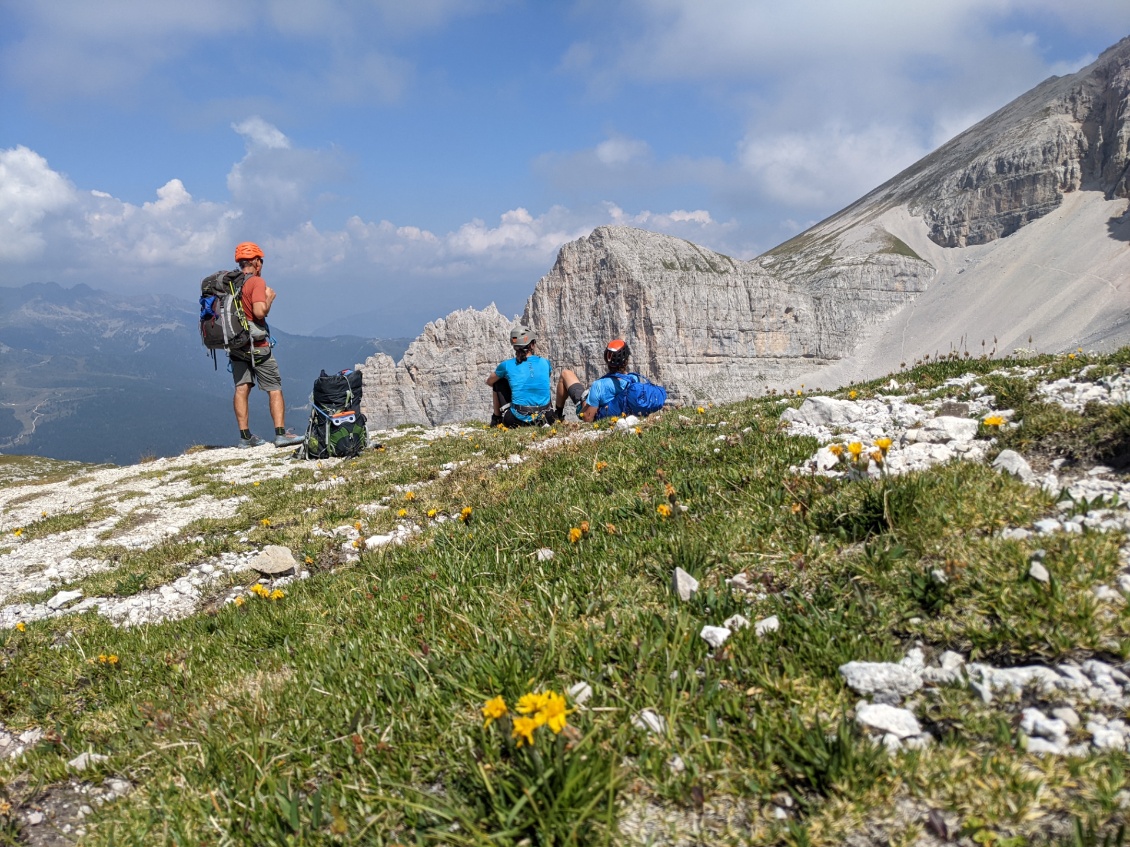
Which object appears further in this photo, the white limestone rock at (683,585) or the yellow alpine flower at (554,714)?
the white limestone rock at (683,585)

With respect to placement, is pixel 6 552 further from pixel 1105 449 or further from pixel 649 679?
pixel 1105 449

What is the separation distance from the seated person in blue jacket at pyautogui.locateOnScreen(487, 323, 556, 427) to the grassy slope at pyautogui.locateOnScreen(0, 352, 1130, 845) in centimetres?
1191

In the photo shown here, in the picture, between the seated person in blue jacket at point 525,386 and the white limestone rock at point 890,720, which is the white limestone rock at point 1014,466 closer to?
the white limestone rock at point 890,720

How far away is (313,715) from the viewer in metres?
3.53

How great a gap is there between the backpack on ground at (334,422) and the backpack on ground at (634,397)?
787cm

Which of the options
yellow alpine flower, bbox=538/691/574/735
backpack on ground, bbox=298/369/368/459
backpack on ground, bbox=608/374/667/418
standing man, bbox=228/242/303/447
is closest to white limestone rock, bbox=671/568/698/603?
yellow alpine flower, bbox=538/691/574/735

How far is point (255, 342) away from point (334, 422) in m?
3.41

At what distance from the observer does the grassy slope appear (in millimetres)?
2420

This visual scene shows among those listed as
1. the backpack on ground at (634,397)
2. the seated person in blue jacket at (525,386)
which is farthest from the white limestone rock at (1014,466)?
the seated person in blue jacket at (525,386)

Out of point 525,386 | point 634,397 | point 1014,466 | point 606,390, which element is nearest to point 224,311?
point 525,386

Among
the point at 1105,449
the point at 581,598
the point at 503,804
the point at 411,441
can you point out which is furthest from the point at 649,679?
the point at 411,441

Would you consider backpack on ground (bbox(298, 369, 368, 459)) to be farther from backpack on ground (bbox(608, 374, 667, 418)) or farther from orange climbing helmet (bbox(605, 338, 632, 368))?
backpack on ground (bbox(608, 374, 667, 418))

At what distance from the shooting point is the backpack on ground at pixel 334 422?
59.2 feet

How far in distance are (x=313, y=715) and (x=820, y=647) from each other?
2.89m
